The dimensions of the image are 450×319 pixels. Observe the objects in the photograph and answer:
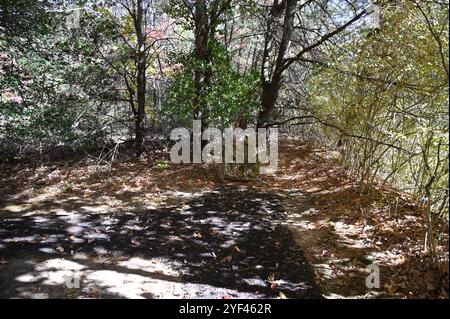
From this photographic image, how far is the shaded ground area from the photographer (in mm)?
3672

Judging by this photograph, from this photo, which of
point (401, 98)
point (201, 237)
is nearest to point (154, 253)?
point (201, 237)

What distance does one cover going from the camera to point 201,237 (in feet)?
16.6

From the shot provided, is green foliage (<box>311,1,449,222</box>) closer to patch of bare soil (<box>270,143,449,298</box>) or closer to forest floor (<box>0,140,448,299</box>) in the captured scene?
patch of bare soil (<box>270,143,449,298</box>)

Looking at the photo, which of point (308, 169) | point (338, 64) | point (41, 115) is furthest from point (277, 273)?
point (41, 115)

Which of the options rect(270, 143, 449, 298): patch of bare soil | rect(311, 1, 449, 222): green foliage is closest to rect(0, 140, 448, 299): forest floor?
rect(270, 143, 449, 298): patch of bare soil

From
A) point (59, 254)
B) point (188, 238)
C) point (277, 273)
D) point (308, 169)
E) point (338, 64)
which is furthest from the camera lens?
point (308, 169)

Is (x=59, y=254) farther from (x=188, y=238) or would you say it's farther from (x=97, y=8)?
(x=97, y=8)

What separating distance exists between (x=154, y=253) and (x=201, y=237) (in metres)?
0.83

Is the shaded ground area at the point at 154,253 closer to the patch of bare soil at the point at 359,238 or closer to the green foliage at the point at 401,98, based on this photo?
the patch of bare soil at the point at 359,238

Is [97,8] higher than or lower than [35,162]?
higher

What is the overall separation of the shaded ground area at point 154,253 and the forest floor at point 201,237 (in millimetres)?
17

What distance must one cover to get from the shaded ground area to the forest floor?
0.05ft

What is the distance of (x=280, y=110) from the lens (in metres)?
Answer: 11.0

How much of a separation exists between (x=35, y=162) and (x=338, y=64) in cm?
768
